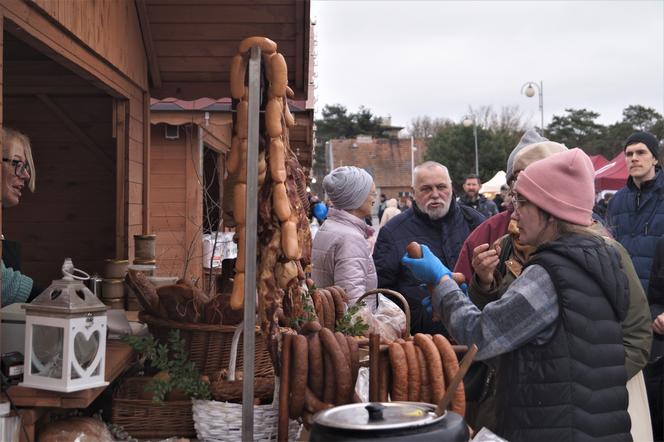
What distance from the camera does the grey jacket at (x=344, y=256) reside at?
15.0 ft

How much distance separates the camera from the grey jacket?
4.56 metres

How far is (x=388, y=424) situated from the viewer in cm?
189

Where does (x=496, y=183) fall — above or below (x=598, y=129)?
below

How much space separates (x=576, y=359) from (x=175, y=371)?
141 cm

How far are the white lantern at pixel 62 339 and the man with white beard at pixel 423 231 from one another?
2622mm

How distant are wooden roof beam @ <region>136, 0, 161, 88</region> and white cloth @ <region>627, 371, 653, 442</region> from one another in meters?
3.57

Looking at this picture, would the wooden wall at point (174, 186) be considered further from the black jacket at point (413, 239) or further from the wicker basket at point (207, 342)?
the wicker basket at point (207, 342)

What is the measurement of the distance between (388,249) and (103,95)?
9.23ft

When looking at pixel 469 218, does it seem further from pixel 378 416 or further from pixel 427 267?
pixel 378 416

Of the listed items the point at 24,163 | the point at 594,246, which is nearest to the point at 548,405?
the point at 594,246

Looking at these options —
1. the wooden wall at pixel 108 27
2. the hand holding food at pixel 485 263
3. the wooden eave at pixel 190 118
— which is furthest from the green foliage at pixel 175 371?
the wooden eave at pixel 190 118

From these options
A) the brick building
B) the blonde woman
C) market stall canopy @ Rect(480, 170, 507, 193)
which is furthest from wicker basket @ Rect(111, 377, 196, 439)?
the brick building

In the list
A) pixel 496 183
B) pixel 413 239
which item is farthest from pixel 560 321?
pixel 496 183

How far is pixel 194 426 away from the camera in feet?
9.48
